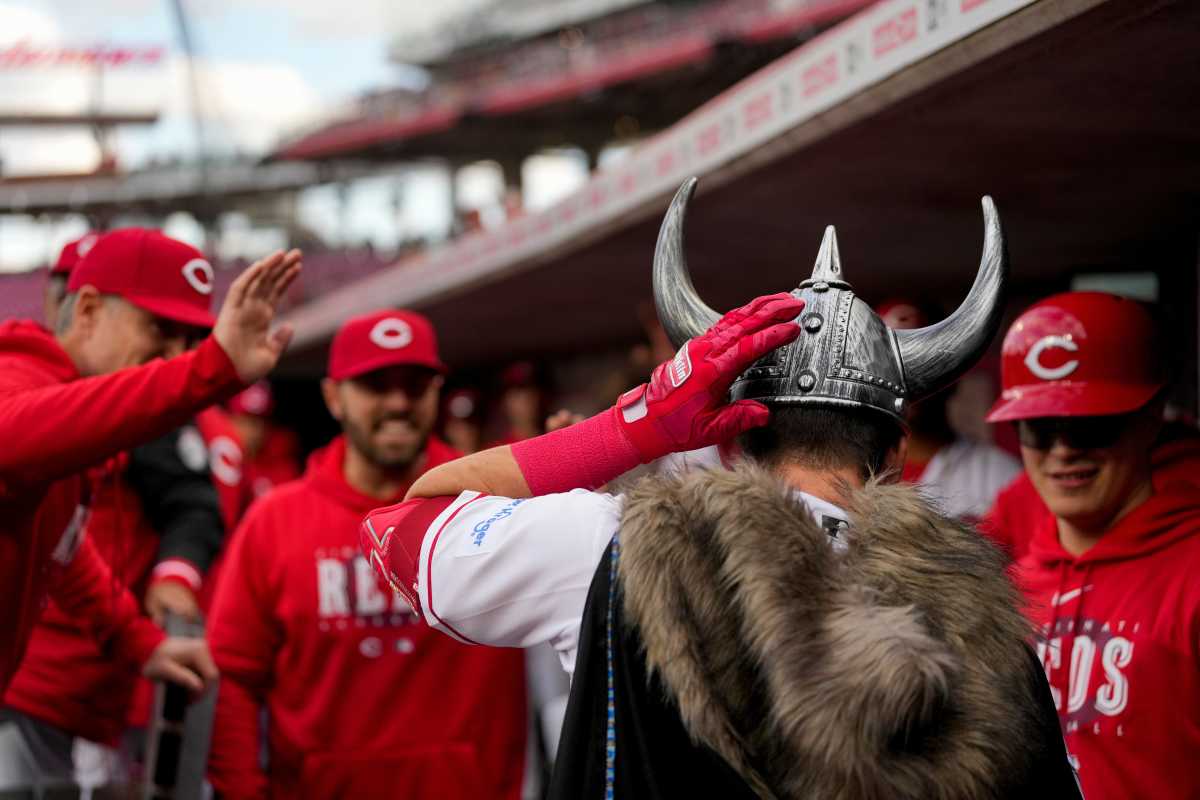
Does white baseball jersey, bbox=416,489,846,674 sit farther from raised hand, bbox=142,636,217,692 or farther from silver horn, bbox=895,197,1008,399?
raised hand, bbox=142,636,217,692

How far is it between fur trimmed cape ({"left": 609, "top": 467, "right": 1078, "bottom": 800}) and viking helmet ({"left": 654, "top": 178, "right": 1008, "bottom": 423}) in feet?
0.63

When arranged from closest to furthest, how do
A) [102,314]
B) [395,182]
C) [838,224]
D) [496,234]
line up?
[102,314] < [838,224] < [496,234] < [395,182]

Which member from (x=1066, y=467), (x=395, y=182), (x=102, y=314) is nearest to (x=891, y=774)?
(x=1066, y=467)

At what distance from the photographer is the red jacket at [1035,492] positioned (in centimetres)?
298

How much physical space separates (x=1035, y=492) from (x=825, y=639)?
2.16 m

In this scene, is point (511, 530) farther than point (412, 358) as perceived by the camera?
No

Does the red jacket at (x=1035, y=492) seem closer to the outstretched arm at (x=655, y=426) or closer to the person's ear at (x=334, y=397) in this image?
the outstretched arm at (x=655, y=426)

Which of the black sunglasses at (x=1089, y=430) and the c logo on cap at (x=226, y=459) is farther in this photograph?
the c logo on cap at (x=226, y=459)

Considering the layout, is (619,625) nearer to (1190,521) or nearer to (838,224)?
(1190,521)

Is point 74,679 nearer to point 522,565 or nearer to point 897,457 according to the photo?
point 522,565

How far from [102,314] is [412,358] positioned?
1134 millimetres

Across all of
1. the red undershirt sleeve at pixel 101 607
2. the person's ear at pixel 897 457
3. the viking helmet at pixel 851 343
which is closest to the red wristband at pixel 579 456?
the viking helmet at pixel 851 343

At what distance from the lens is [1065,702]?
2826 millimetres

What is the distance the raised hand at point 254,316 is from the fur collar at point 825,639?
42.8 inches
